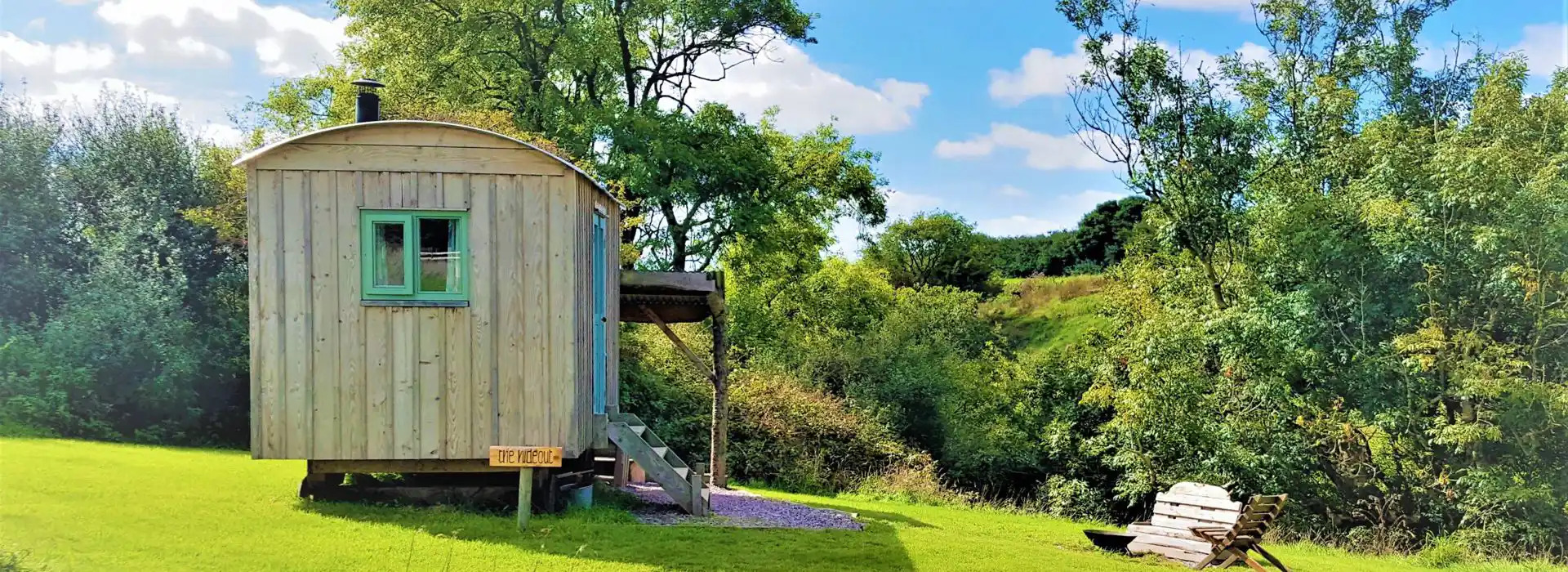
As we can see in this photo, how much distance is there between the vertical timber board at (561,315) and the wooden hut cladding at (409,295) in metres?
0.02

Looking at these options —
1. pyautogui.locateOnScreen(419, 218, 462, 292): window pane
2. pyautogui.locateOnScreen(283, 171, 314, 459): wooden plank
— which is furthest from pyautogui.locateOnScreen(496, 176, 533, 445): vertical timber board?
pyautogui.locateOnScreen(283, 171, 314, 459): wooden plank

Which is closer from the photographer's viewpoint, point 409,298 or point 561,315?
point 409,298

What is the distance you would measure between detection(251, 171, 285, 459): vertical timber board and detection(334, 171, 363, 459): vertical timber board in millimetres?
549

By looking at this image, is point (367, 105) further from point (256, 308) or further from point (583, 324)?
point (583, 324)

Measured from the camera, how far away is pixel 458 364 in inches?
407

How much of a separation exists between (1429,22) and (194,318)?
973 inches

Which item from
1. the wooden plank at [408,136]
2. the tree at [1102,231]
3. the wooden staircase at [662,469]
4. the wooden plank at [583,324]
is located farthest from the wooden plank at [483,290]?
the tree at [1102,231]

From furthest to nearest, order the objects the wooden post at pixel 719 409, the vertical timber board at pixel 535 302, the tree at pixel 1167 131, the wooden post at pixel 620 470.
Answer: the tree at pixel 1167 131 → the wooden post at pixel 719 409 → the wooden post at pixel 620 470 → the vertical timber board at pixel 535 302

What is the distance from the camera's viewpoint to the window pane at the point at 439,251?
10.4 metres

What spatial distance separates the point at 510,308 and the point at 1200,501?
799 cm

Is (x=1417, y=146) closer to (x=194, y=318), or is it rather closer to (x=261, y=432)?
(x=261, y=432)

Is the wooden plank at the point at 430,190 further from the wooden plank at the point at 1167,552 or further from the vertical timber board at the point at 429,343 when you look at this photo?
the wooden plank at the point at 1167,552

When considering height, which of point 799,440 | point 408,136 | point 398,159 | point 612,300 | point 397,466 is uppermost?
point 408,136

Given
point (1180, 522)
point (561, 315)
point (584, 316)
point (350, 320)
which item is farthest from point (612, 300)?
point (1180, 522)
